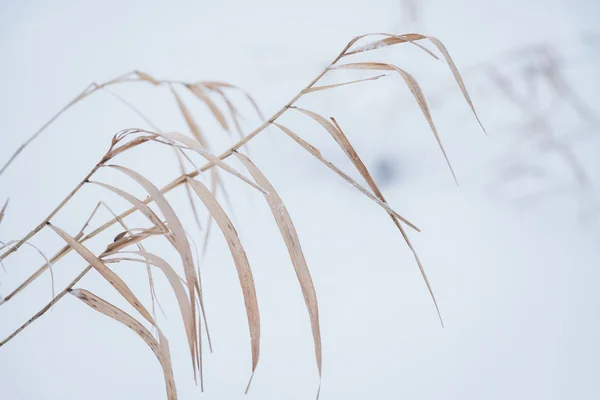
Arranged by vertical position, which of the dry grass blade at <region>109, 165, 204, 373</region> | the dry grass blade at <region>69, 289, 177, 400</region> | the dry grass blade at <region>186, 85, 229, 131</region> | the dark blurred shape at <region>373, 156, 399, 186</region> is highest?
the dark blurred shape at <region>373, 156, 399, 186</region>

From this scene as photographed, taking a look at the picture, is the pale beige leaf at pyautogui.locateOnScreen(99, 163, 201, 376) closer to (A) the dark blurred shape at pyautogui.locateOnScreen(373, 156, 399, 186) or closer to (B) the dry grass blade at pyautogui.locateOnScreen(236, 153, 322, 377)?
(B) the dry grass blade at pyautogui.locateOnScreen(236, 153, 322, 377)

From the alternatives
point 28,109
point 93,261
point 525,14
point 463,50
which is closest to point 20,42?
point 28,109

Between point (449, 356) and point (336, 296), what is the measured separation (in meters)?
0.20

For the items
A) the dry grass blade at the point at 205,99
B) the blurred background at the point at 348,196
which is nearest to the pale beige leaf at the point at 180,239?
the dry grass blade at the point at 205,99

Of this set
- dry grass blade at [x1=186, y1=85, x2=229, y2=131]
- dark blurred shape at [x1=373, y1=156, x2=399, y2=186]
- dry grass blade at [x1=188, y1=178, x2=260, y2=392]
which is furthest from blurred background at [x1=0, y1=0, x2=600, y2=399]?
dry grass blade at [x1=188, y1=178, x2=260, y2=392]

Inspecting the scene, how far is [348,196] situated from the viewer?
87 cm

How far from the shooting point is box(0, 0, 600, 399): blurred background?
0.79 metres

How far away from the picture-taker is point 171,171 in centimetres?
83

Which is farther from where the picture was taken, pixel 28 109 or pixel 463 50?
pixel 463 50

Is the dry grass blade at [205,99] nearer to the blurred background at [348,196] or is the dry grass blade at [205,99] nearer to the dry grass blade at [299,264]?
the dry grass blade at [299,264]

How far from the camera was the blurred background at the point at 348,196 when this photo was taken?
0.79 meters

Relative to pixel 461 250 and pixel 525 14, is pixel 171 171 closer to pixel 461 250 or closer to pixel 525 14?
pixel 461 250

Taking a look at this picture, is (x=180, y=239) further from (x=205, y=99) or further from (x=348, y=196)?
(x=348, y=196)

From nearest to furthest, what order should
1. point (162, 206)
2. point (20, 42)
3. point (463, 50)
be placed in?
point (162, 206), point (20, 42), point (463, 50)
